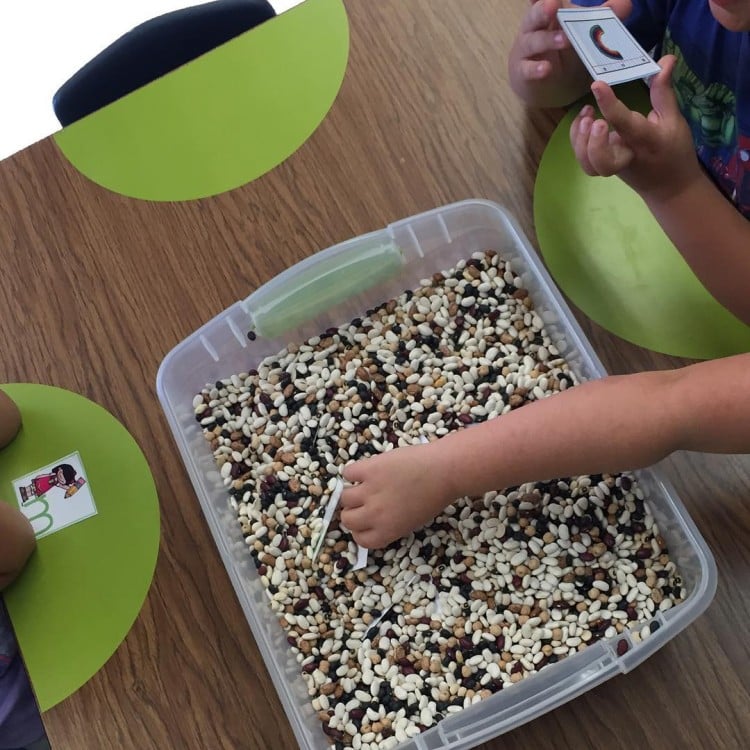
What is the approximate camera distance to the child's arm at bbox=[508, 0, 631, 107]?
89cm

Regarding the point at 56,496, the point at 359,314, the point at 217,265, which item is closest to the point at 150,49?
the point at 217,265

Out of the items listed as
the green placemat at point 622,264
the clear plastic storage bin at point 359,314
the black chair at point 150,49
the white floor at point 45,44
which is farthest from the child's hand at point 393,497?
the white floor at point 45,44

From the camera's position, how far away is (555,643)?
32.1 inches

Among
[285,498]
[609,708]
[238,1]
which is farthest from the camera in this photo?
[238,1]

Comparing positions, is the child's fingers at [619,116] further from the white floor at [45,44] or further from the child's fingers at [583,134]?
the white floor at [45,44]

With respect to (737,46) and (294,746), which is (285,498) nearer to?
(294,746)

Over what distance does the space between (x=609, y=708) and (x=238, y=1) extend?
100 centimetres

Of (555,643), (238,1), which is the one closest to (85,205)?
(238,1)

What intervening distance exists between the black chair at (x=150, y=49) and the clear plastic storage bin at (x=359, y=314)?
1.41ft

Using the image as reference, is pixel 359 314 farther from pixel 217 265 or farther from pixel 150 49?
pixel 150 49

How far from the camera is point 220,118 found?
3.31 ft

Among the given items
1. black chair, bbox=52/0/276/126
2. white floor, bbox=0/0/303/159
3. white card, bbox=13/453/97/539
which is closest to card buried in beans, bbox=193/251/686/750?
white card, bbox=13/453/97/539

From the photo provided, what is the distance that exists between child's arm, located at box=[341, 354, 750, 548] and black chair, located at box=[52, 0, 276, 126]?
0.65 metres

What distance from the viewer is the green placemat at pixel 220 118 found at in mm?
996
